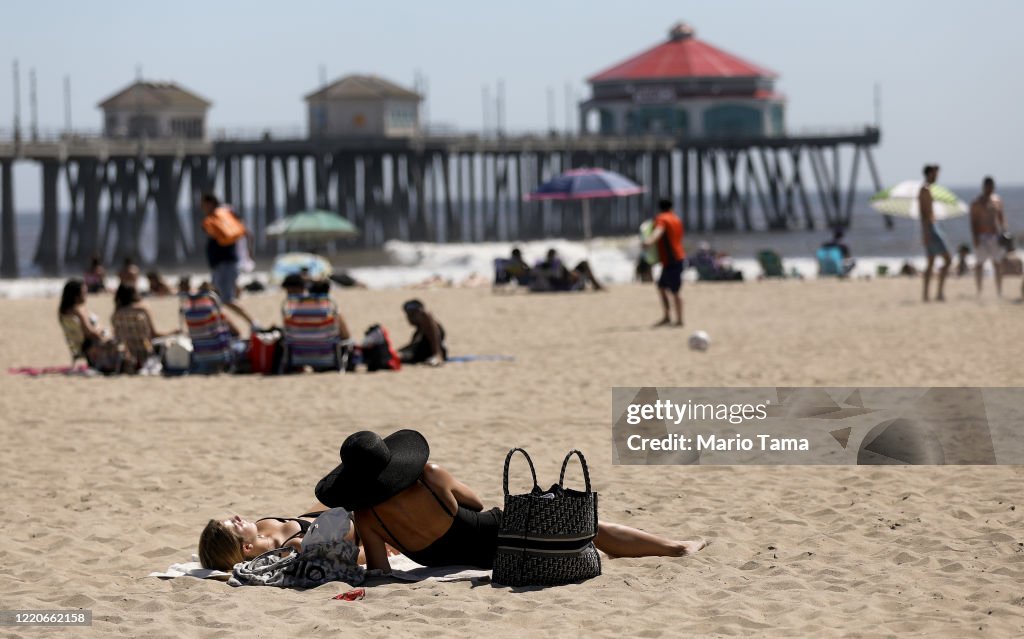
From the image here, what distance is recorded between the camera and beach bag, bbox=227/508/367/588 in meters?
5.34

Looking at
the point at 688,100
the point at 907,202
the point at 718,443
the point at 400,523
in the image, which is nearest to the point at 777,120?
the point at 688,100

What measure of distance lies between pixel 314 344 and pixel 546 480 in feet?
14.5

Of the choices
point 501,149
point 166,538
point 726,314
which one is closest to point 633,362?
point 726,314

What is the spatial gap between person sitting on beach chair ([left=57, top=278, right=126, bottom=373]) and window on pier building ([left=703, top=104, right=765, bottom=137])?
45.0 m

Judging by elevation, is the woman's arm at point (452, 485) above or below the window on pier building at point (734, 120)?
below

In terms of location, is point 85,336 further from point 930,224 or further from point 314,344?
point 930,224

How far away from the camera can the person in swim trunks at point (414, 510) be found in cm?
514

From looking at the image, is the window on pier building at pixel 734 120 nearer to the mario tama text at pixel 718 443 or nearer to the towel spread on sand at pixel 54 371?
the towel spread on sand at pixel 54 371

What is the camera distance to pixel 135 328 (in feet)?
38.6

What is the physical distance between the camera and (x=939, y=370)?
10.3 metres

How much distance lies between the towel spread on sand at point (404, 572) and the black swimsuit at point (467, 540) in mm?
55

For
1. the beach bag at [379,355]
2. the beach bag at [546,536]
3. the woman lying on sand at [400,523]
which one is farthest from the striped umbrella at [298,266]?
the beach bag at [546,536]

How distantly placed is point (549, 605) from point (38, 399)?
631 cm

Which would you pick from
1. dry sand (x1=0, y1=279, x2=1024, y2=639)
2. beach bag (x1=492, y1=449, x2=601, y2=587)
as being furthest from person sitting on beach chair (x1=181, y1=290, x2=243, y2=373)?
beach bag (x1=492, y1=449, x2=601, y2=587)
